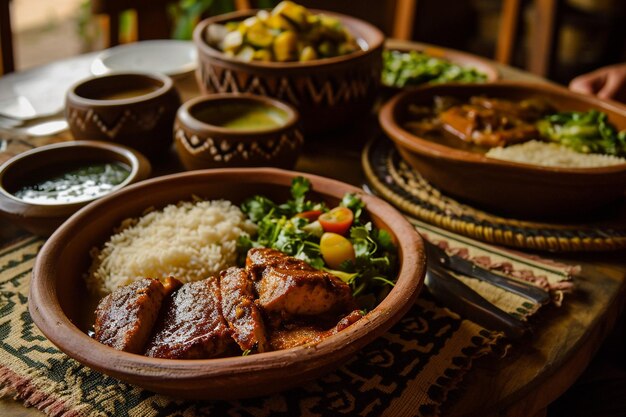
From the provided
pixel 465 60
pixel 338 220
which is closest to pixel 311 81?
pixel 338 220

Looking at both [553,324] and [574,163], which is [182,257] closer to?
[553,324]

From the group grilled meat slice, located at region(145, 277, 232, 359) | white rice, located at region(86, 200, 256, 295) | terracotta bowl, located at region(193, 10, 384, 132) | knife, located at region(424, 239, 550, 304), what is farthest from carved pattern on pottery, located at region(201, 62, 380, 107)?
grilled meat slice, located at region(145, 277, 232, 359)

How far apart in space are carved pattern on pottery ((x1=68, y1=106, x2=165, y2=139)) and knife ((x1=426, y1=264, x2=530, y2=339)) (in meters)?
1.04

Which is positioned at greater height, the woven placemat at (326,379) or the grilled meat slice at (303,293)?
the grilled meat slice at (303,293)

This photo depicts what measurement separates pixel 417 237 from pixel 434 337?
0.22m

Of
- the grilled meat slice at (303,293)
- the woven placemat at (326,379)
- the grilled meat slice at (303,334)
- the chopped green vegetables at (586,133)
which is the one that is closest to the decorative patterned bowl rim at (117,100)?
the woven placemat at (326,379)

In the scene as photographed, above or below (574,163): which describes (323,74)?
above

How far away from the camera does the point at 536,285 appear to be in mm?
1468

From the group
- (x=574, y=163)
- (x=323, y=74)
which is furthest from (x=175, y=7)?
(x=574, y=163)

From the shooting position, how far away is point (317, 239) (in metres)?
1.45

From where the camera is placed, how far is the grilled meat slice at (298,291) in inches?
45.5

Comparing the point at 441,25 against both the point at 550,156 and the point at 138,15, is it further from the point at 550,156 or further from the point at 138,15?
the point at 550,156

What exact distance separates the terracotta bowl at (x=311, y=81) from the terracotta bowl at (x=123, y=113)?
175mm

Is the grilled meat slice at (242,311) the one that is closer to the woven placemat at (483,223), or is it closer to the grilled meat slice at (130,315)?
the grilled meat slice at (130,315)
